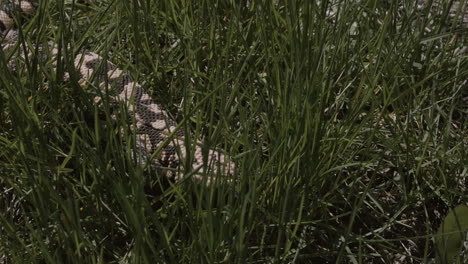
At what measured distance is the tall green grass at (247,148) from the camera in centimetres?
205

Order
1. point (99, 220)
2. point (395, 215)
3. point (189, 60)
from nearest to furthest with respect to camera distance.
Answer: point (99, 220) < point (395, 215) < point (189, 60)

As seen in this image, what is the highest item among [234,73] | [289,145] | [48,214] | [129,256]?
[234,73]

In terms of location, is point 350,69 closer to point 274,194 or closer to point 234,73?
point 234,73

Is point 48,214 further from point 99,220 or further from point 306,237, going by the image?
point 306,237

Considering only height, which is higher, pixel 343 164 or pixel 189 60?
pixel 189 60

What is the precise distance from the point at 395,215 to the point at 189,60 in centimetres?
94

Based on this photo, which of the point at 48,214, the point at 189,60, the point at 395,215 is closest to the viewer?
the point at 48,214

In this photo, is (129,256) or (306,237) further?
(306,237)

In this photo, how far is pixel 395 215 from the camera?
8.02ft

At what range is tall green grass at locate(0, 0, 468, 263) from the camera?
6.72ft

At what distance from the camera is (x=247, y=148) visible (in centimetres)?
230

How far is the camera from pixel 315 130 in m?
2.23

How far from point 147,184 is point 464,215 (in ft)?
3.55

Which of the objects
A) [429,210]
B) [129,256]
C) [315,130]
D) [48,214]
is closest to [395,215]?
[429,210]
